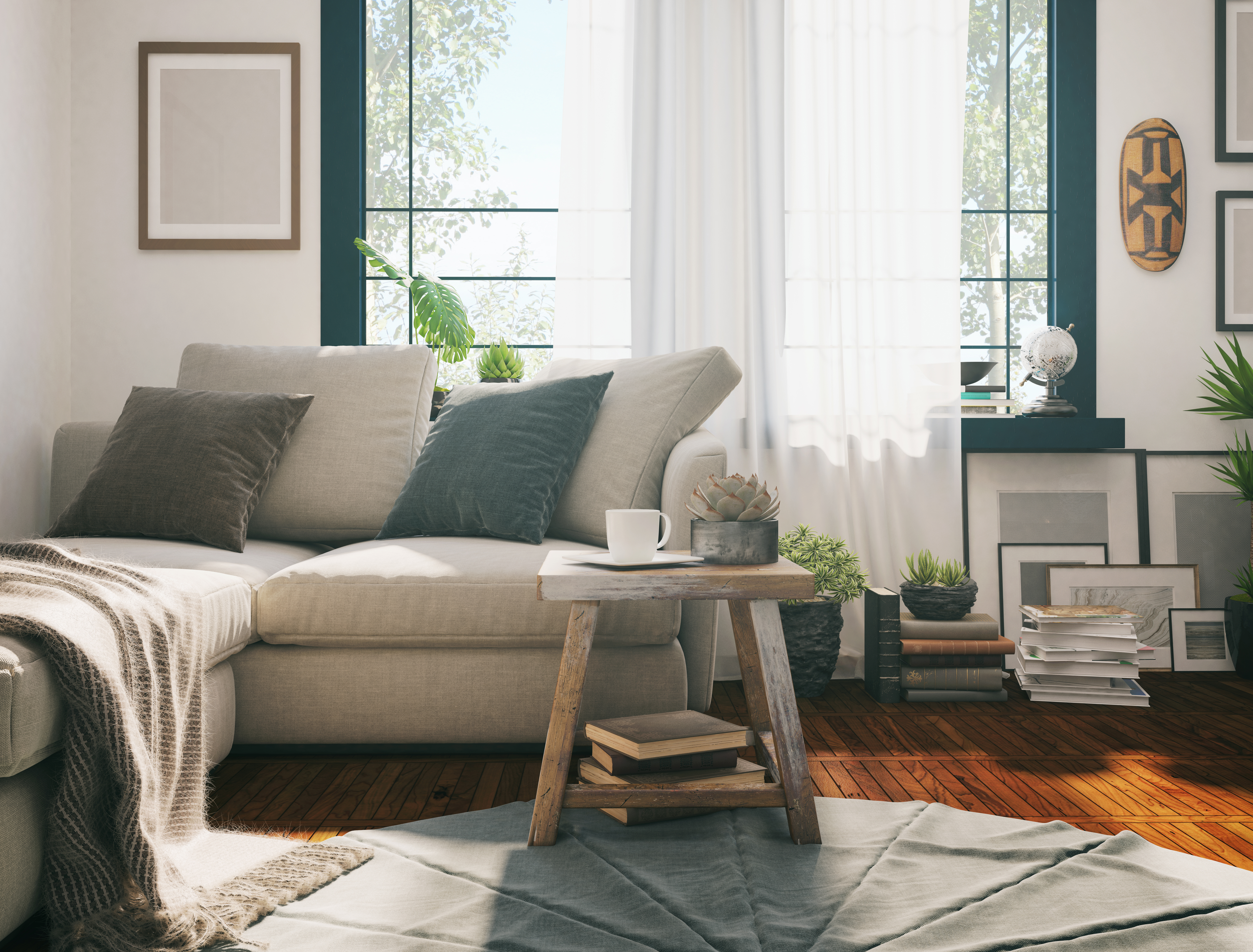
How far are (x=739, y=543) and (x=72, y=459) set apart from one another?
204 centimetres

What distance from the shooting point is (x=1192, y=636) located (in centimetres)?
311

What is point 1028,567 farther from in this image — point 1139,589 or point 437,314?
point 437,314

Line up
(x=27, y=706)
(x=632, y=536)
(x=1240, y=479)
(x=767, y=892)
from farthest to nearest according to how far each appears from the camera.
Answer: (x=1240, y=479) < (x=632, y=536) < (x=767, y=892) < (x=27, y=706)

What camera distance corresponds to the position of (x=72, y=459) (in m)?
2.56

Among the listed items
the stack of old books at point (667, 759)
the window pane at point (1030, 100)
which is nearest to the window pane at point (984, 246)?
the window pane at point (1030, 100)

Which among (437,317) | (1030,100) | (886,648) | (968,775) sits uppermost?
(1030,100)

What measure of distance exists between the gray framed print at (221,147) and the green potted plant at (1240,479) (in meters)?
3.26

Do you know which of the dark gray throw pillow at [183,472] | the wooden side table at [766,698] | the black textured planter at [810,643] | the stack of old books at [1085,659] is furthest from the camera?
the black textured planter at [810,643]

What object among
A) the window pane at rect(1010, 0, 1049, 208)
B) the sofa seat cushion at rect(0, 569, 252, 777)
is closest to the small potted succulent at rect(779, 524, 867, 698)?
the window pane at rect(1010, 0, 1049, 208)

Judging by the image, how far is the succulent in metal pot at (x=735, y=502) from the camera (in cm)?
158

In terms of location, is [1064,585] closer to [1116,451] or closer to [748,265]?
[1116,451]

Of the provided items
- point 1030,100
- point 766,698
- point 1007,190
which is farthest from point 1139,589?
point 766,698

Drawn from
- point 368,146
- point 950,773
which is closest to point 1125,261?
point 950,773

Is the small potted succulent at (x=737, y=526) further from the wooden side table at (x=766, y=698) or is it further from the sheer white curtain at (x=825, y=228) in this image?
the sheer white curtain at (x=825, y=228)
